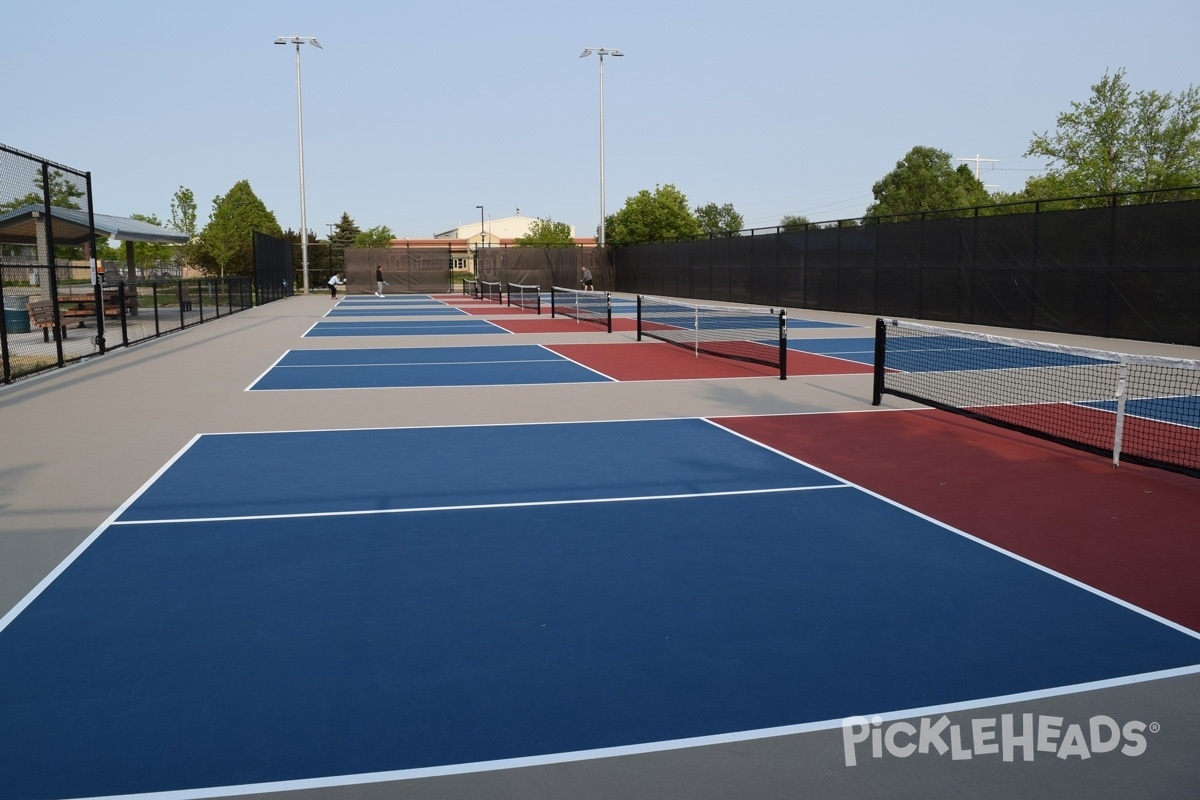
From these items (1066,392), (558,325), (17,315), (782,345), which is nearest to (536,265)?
(558,325)

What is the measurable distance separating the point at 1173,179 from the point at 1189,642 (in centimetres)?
4329

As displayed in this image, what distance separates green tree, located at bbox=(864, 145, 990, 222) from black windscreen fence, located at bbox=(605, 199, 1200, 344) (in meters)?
62.3

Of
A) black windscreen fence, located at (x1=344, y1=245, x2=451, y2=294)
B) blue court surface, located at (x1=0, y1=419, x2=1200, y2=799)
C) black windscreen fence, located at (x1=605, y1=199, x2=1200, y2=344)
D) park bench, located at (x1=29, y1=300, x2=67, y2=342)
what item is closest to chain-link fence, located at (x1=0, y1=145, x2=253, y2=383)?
park bench, located at (x1=29, y1=300, x2=67, y2=342)

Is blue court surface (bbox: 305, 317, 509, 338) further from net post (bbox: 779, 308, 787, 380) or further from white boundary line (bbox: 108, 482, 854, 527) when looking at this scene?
white boundary line (bbox: 108, 482, 854, 527)

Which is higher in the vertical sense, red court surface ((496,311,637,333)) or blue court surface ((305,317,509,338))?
red court surface ((496,311,637,333))

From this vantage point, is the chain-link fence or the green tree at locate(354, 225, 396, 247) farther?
the green tree at locate(354, 225, 396, 247)

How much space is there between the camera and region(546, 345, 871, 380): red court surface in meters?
15.4

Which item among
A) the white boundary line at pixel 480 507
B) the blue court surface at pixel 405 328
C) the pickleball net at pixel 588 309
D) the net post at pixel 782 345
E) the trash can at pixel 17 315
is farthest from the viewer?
the pickleball net at pixel 588 309

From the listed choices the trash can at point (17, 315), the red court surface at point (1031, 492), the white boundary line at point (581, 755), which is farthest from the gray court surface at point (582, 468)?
the trash can at point (17, 315)

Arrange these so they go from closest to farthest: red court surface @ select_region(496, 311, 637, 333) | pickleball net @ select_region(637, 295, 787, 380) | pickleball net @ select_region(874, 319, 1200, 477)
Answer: pickleball net @ select_region(874, 319, 1200, 477)
pickleball net @ select_region(637, 295, 787, 380)
red court surface @ select_region(496, 311, 637, 333)

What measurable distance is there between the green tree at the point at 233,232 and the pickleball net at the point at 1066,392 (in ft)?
224

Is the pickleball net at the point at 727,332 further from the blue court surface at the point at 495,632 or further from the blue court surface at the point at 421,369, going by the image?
the blue court surface at the point at 495,632

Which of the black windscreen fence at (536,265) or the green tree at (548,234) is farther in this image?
the green tree at (548,234)

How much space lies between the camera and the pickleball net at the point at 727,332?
1609 centimetres
